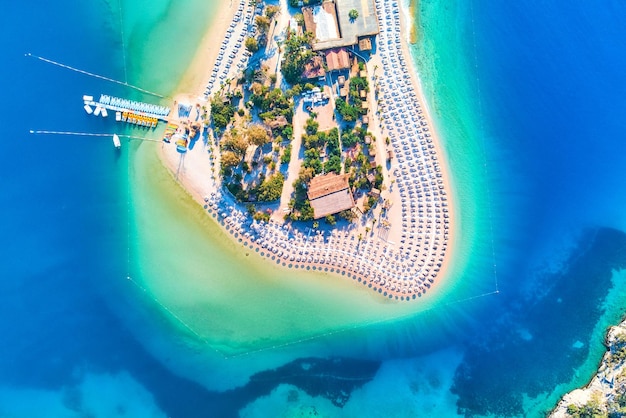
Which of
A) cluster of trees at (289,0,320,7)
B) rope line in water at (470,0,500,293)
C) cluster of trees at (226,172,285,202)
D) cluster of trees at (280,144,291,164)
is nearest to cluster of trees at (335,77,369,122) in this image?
cluster of trees at (280,144,291,164)

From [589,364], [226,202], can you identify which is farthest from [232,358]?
[589,364]

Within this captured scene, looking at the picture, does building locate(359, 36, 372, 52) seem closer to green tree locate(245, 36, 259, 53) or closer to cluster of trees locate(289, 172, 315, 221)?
green tree locate(245, 36, 259, 53)

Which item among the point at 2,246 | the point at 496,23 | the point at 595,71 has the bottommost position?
the point at 2,246

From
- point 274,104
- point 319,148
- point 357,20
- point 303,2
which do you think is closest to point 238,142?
point 274,104


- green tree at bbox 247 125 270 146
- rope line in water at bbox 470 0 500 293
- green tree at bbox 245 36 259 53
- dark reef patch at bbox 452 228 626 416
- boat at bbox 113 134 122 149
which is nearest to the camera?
green tree at bbox 247 125 270 146

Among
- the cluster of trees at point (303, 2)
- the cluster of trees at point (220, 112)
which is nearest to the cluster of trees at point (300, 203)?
the cluster of trees at point (220, 112)

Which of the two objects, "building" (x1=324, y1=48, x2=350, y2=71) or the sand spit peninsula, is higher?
"building" (x1=324, y1=48, x2=350, y2=71)

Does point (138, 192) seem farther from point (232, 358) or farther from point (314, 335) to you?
point (314, 335)
